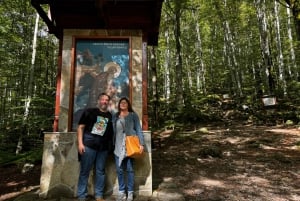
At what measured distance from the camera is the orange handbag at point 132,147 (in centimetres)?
404

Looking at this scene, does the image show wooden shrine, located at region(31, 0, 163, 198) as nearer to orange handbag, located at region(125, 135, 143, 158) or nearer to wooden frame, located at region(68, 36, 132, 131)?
wooden frame, located at region(68, 36, 132, 131)

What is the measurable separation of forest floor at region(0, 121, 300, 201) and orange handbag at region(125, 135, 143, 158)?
1.00 meters

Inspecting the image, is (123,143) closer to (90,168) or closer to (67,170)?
(90,168)

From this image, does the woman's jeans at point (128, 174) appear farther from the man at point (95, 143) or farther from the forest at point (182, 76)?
the forest at point (182, 76)

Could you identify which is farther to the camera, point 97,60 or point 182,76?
point 182,76

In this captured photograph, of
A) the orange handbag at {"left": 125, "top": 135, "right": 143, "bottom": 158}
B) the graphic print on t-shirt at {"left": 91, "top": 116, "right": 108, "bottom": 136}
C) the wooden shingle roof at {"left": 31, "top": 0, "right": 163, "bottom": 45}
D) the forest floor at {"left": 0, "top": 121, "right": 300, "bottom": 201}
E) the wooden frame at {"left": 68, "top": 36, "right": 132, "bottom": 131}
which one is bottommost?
the forest floor at {"left": 0, "top": 121, "right": 300, "bottom": 201}

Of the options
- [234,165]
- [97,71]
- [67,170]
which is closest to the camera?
[67,170]

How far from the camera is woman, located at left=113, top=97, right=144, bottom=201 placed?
4102mm

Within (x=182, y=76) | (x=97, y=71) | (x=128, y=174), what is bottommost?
(x=128, y=174)

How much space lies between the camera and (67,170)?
14.5 ft

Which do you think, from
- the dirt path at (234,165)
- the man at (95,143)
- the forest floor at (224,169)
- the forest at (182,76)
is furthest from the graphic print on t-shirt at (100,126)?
the forest at (182,76)

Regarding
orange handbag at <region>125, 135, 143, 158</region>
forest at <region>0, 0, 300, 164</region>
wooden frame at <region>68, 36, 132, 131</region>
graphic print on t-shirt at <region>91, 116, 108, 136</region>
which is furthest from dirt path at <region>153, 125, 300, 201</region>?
forest at <region>0, 0, 300, 164</region>

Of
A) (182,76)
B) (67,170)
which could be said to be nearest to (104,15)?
(67,170)

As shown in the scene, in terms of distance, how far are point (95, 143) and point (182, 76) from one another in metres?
14.9
